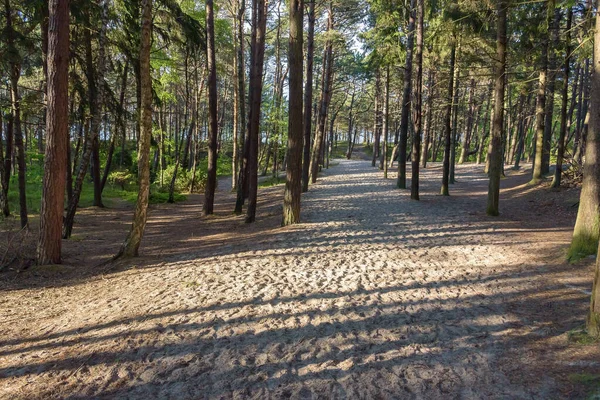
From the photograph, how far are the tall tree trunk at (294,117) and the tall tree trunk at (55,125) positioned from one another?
533 centimetres

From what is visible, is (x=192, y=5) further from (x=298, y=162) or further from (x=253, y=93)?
(x=298, y=162)

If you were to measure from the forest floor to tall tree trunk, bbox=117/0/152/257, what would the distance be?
60cm

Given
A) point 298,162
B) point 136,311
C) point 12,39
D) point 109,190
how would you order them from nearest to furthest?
point 136,311 → point 12,39 → point 298,162 → point 109,190

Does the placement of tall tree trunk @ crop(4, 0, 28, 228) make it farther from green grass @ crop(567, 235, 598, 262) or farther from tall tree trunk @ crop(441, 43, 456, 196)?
tall tree trunk @ crop(441, 43, 456, 196)

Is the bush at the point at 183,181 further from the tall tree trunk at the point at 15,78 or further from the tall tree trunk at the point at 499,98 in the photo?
the tall tree trunk at the point at 499,98

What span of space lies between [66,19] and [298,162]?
6328 millimetres

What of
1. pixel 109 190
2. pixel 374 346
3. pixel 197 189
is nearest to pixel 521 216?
pixel 374 346

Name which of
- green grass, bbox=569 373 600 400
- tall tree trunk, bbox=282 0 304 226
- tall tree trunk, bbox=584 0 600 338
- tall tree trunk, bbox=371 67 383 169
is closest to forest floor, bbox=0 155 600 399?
green grass, bbox=569 373 600 400

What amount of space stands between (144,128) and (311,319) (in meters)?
5.40

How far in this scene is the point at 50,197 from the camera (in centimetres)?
761

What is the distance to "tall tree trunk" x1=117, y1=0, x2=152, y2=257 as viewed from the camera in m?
7.67

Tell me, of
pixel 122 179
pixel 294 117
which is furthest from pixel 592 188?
pixel 122 179

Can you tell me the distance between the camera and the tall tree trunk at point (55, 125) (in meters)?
7.35

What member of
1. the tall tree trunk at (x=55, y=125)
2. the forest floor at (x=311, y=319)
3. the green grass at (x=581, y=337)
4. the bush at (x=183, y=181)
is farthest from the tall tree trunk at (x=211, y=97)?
the green grass at (x=581, y=337)
